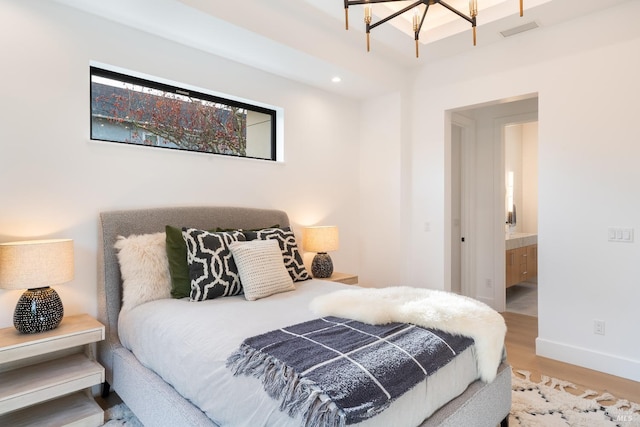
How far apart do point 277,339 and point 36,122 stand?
2010 mm

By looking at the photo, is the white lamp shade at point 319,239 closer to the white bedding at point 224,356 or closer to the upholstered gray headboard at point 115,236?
the upholstered gray headboard at point 115,236

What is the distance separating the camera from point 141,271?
2.32 m

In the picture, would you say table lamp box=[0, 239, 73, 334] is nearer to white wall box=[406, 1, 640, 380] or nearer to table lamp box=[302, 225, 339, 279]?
table lamp box=[302, 225, 339, 279]

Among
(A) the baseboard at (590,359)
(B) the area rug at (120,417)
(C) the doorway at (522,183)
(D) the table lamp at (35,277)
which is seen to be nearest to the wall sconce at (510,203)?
(C) the doorway at (522,183)

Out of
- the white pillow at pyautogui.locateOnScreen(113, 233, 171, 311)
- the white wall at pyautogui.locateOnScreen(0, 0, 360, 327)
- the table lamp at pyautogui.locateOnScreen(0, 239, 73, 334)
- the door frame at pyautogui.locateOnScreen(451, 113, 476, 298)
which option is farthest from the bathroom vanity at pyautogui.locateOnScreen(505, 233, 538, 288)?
the table lamp at pyautogui.locateOnScreen(0, 239, 73, 334)

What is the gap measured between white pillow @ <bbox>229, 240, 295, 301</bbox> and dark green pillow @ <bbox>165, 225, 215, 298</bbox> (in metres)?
0.32

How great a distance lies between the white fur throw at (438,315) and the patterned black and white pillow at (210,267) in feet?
2.21

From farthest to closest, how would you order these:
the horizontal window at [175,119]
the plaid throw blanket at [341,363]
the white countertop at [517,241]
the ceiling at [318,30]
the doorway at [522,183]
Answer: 1. the doorway at [522,183]
2. the white countertop at [517,241]
3. the horizontal window at [175,119]
4. the ceiling at [318,30]
5. the plaid throw blanket at [341,363]

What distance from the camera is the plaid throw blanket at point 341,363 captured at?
1109mm

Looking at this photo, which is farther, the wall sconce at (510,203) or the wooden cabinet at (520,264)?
the wall sconce at (510,203)

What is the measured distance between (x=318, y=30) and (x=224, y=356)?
265 centimetres

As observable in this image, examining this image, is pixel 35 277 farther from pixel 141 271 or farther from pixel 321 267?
pixel 321 267

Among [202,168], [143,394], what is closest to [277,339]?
[143,394]

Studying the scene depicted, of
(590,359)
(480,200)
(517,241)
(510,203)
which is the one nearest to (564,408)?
(590,359)
